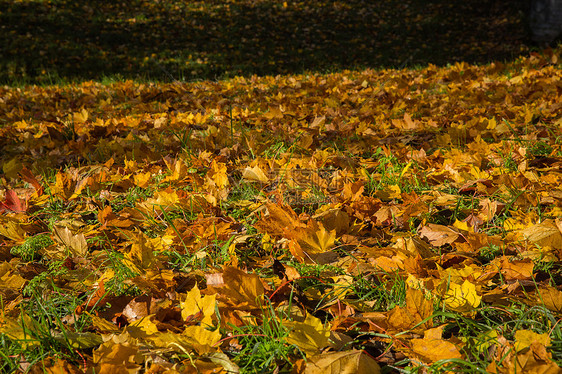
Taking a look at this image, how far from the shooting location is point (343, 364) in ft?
2.71

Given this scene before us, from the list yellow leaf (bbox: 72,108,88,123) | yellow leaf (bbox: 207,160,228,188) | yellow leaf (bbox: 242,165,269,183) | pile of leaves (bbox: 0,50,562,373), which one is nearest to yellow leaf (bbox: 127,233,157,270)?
pile of leaves (bbox: 0,50,562,373)

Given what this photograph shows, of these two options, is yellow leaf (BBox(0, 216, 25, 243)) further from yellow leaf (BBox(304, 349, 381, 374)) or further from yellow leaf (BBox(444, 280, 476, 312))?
yellow leaf (BBox(444, 280, 476, 312))

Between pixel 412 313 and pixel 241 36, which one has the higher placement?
pixel 412 313

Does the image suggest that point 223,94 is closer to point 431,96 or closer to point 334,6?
point 431,96

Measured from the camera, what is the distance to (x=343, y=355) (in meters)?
0.83

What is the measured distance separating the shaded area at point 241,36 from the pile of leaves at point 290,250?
17.7 feet

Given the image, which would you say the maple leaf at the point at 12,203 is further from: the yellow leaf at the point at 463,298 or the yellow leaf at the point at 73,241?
the yellow leaf at the point at 463,298

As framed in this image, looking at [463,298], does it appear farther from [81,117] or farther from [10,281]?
[81,117]

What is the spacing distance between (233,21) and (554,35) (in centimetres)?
748

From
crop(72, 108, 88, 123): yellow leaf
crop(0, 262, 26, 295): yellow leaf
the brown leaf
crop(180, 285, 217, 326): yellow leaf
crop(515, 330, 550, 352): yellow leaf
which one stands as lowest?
crop(72, 108, 88, 123): yellow leaf

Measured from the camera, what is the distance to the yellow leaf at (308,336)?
0.89 m

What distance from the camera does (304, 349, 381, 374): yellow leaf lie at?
2.70 feet

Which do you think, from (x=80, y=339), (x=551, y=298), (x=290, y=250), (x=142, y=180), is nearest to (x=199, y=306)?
(x=80, y=339)

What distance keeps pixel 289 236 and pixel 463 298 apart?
557 mm
